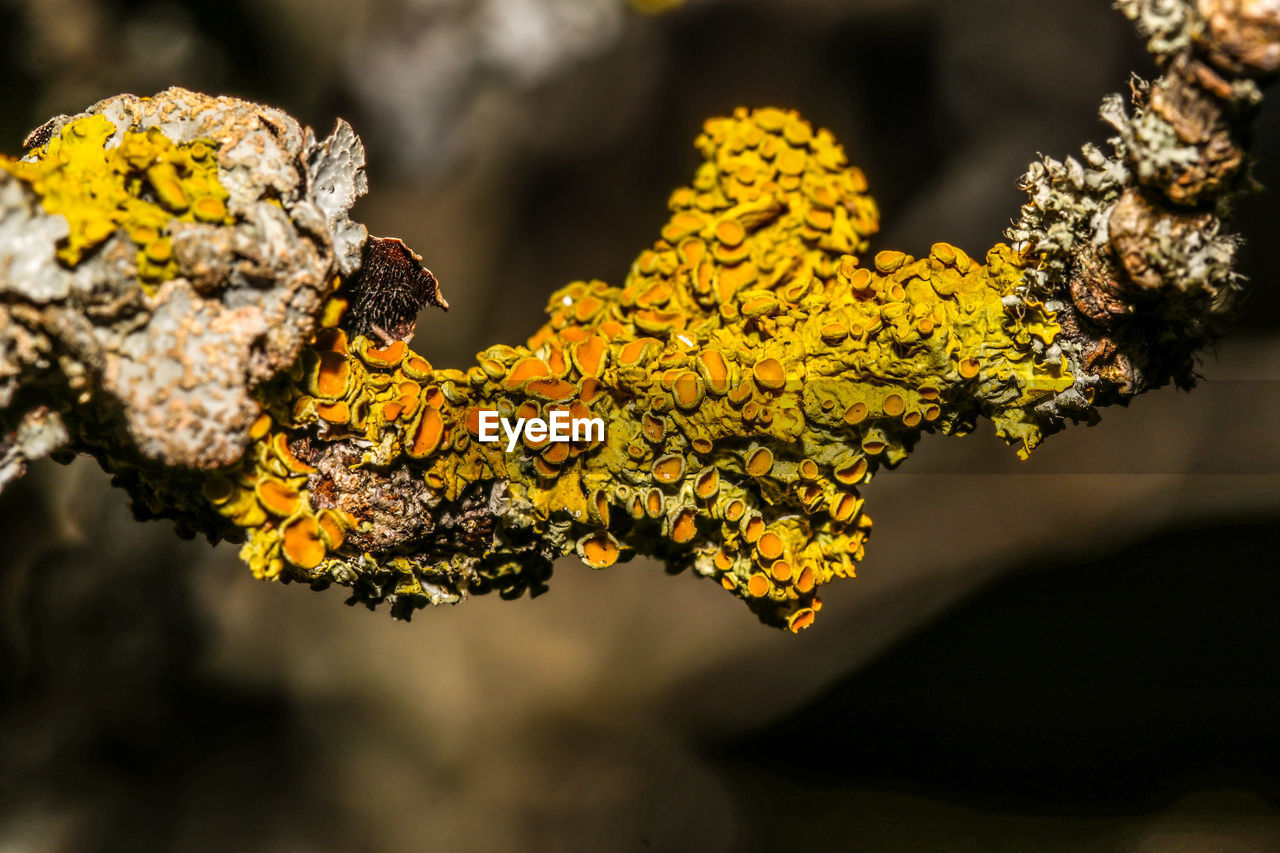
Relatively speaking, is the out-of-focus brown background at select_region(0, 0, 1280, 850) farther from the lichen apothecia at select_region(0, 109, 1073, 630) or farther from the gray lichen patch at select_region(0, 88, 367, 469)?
the gray lichen patch at select_region(0, 88, 367, 469)

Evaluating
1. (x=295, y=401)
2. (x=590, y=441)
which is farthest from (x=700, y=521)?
(x=295, y=401)

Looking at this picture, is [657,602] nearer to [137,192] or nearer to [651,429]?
[651,429]

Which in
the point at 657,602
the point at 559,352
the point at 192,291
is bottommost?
the point at 192,291

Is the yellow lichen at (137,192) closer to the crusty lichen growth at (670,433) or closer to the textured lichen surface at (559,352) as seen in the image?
the textured lichen surface at (559,352)

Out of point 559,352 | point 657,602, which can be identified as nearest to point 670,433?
point 559,352

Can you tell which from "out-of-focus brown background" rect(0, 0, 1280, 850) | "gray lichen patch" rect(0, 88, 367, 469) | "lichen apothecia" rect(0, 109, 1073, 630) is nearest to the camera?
"gray lichen patch" rect(0, 88, 367, 469)

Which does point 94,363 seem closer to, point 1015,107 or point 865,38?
point 865,38

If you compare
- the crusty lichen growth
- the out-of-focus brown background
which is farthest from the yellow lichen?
the out-of-focus brown background
